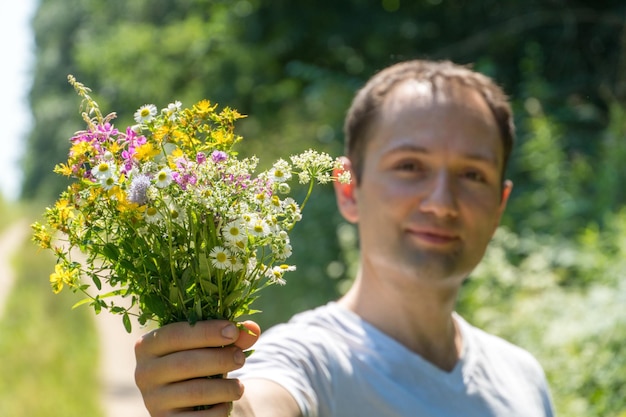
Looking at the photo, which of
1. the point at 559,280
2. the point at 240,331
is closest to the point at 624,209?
the point at 559,280

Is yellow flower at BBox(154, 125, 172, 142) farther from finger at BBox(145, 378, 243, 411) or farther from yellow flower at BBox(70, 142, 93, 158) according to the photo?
finger at BBox(145, 378, 243, 411)

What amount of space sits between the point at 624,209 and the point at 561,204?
64cm

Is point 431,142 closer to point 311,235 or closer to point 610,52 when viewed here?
point 311,235

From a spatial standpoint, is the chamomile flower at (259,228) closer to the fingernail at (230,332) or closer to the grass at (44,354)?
the fingernail at (230,332)

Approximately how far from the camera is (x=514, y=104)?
7551mm

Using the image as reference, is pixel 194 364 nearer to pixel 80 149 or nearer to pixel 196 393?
pixel 196 393

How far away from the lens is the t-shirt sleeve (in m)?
1.81

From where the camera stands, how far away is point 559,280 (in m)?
5.48

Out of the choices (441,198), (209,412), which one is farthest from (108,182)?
(441,198)

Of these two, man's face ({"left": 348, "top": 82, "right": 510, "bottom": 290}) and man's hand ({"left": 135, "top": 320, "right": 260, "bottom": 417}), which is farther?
man's face ({"left": 348, "top": 82, "right": 510, "bottom": 290})

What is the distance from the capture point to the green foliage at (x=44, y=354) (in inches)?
376

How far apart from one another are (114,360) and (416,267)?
10438mm

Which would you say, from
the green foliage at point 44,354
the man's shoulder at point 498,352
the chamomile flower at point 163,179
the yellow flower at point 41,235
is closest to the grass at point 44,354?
the green foliage at point 44,354

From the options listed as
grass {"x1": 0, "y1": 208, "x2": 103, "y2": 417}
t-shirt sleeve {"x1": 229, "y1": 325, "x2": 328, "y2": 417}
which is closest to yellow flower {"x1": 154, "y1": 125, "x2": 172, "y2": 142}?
t-shirt sleeve {"x1": 229, "y1": 325, "x2": 328, "y2": 417}
